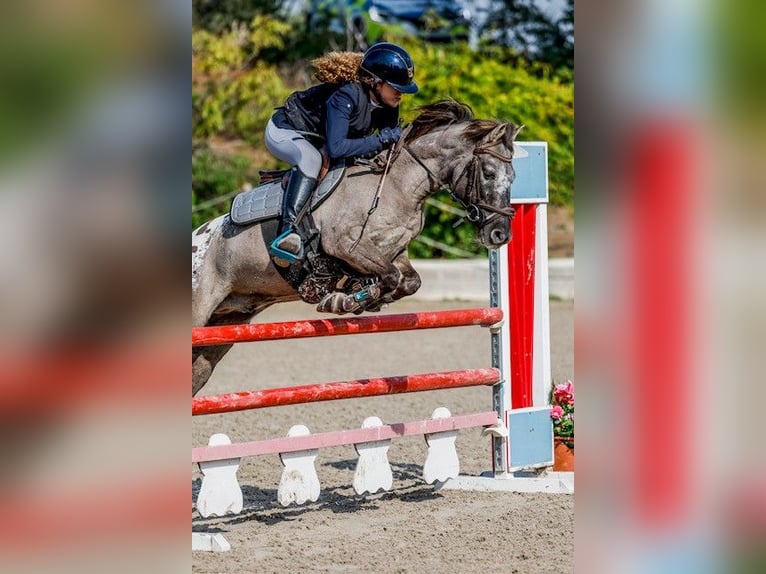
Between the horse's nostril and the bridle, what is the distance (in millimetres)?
54

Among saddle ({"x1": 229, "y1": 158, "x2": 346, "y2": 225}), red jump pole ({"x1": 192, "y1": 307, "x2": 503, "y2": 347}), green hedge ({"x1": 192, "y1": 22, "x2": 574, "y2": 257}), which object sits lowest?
red jump pole ({"x1": 192, "y1": 307, "x2": 503, "y2": 347})

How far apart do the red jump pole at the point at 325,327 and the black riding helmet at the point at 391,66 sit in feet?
2.91

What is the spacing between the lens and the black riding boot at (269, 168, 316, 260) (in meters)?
3.79

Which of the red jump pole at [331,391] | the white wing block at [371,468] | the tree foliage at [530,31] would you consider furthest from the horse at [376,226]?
the tree foliage at [530,31]

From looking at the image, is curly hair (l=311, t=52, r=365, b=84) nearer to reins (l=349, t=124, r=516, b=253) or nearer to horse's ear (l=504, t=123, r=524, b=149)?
reins (l=349, t=124, r=516, b=253)

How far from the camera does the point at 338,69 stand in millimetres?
3969

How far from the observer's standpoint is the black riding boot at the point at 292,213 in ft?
12.4

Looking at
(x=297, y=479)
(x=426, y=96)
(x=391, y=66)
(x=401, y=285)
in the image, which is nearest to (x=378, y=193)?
(x=401, y=285)

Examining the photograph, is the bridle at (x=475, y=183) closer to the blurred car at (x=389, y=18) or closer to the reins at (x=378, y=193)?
the reins at (x=378, y=193)

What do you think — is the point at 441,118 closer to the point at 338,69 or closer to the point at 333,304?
the point at 338,69

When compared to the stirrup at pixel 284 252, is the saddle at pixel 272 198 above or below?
above

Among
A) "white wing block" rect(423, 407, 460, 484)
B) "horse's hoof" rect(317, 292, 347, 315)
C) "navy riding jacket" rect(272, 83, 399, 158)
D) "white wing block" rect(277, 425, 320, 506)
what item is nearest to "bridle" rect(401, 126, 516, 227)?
"navy riding jacket" rect(272, 83, 399, 158)
